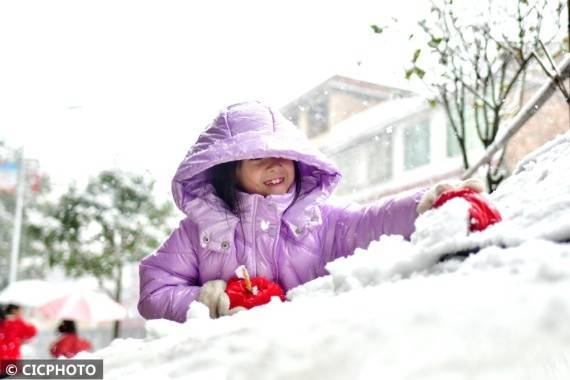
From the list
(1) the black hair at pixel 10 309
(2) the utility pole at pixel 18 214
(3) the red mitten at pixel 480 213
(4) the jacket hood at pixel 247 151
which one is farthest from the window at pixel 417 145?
(3) the red mitten at pixel 480 213

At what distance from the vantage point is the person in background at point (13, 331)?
490 centimetres

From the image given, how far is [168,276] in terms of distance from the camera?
1.68 metres

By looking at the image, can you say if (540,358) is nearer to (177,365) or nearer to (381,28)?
(177,365)

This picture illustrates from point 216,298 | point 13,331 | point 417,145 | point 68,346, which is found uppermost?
point 417,145

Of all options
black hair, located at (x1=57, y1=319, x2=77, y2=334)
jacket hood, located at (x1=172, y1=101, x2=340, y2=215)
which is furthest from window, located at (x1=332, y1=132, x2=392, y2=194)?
jacket hood, located at (x1=172, y1=101, x2=340, y2=215)

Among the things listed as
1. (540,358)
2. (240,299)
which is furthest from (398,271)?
(240,299)

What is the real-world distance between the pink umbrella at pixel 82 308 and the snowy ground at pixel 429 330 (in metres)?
7.22

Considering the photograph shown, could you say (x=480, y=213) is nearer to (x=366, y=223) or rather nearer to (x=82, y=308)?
(x=366, y=223)

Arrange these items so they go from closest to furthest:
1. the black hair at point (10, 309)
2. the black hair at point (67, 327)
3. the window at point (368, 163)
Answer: the black hair at point (10, 309) → the black hair at point (67, 327) → the window at point (368, 163)

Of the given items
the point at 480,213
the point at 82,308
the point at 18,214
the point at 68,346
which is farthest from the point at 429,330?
the point at 18,214

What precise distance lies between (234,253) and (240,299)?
22cm

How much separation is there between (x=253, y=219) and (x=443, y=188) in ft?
1.82

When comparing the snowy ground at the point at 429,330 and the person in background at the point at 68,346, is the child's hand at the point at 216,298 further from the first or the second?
the person in background at the point at 68,346

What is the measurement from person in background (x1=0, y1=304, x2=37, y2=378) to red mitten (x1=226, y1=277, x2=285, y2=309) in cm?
366
